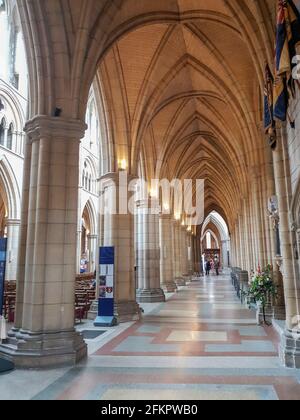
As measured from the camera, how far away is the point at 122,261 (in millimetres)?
11008

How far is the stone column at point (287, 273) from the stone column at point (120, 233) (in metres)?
5.63

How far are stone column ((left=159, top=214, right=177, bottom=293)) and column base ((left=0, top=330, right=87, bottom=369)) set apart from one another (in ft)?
45.7

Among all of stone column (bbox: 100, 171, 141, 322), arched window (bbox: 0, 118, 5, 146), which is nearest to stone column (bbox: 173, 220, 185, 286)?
arched window (bbox: 0, 118, 5, 146)

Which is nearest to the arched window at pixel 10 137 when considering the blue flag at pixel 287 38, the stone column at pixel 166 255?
the stone column at pixel 166 255

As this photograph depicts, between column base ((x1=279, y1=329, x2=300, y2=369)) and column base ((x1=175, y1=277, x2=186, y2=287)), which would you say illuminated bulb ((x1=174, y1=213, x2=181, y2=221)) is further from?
column base ((x1=279, y1=329, x2=300, y2=369))

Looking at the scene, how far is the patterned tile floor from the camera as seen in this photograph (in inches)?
179

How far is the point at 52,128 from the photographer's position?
Answer: 6727 millimetres

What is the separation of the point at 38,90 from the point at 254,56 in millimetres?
5064

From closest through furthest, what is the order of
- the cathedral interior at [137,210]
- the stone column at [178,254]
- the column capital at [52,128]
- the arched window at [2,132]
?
1. the cathedral interior at [137,210]
2. the column capital at [52,128]
3. the arched window at [2,132]
4. the stone column at [178,254]

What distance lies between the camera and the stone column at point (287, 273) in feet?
18.5

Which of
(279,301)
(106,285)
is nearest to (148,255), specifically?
(106,285)

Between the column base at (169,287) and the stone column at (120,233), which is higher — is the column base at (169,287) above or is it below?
below

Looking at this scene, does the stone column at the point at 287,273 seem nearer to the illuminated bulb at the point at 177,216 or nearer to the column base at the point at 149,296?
the column base at the point at 149,296
